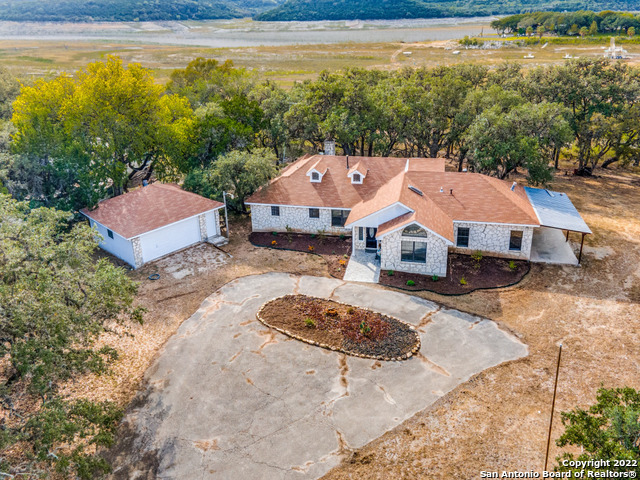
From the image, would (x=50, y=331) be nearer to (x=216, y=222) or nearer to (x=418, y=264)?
(x=216, y=222)

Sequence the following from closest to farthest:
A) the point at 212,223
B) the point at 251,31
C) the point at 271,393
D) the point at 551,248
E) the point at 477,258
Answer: the point at 271,393, the point at 477,258, the point at 551,248, the point at 212,223, the point at 251,31

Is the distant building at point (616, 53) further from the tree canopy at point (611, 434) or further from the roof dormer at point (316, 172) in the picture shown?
the tree canopy at point (611, 434)

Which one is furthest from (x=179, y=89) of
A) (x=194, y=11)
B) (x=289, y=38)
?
(x=194, y=11)

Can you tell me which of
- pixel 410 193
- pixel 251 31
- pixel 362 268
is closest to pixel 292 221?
pixel 362 268

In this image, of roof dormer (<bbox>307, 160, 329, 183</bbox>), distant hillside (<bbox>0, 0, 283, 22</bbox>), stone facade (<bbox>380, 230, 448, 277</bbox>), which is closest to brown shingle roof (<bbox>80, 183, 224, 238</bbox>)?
roof dormer (<bbox>307, 160, 329, 183</bbox>)

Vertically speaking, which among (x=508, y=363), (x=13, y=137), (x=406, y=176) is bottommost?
(x=508, y=363)

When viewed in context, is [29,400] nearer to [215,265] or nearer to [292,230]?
[215,265]

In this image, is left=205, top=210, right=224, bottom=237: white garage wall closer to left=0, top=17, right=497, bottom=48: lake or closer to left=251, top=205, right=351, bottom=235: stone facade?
left=251, top=205, right=351, bottom=235: stone facade
